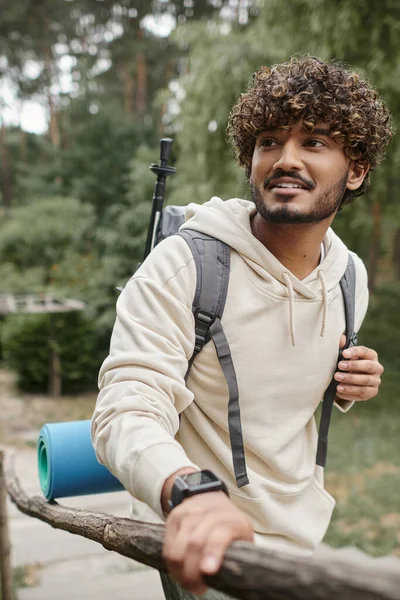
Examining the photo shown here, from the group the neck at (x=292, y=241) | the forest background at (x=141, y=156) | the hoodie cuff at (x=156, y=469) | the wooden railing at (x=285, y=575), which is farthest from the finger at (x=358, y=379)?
the forest background at (x=141, y=156)

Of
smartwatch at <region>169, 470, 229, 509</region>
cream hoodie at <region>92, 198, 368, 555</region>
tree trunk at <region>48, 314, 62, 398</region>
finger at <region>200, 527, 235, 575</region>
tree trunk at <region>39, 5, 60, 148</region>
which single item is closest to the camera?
finger at <region>200, 527, 235, 575</region>

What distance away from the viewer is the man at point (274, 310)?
1365 mm

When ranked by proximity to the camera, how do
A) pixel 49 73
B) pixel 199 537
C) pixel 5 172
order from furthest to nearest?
pixel 5 172
pixel 49 73
pixel 199 537

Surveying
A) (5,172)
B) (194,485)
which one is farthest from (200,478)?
(5,172)

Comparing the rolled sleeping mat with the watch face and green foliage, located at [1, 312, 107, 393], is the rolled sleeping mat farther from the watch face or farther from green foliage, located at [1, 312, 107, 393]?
green foliage, located at [1, 312, 107, 393]

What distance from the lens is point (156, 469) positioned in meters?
1.01

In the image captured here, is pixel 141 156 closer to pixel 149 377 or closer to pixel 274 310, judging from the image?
pixel 274 310

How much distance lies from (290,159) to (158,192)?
2.37 feet

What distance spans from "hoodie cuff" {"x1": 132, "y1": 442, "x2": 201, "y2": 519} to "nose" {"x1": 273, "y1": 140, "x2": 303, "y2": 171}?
737 millimetres

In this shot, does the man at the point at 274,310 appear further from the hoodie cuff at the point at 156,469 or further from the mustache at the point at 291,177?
the hoodie cuff at the point at 156,469

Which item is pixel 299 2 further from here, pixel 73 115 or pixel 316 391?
pixel 73 115

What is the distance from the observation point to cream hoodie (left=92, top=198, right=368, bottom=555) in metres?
1.29

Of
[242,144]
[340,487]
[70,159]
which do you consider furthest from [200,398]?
[70,159]

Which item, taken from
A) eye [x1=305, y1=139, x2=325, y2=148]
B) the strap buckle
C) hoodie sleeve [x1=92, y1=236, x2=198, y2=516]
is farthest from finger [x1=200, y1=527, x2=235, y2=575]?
eye [x1=305, y1=139, x2=325, y2=148]
